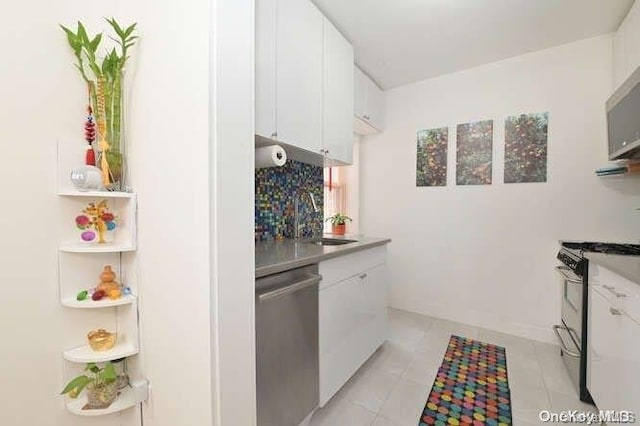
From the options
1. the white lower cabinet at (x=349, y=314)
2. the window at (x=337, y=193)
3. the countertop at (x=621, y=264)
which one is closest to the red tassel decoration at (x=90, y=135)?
the white lower cabinet at (x=349, y=314)

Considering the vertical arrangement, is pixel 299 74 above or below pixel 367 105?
below

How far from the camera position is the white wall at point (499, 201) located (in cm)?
212

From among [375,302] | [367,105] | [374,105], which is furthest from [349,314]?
[374,105]

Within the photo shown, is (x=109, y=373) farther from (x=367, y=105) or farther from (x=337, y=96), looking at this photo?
(x=367, y=105)

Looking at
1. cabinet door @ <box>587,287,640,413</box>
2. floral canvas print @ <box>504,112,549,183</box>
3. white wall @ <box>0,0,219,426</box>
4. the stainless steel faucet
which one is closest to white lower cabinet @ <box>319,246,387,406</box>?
the stainless steel faucet

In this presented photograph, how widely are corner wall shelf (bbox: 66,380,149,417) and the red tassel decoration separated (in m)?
0.92

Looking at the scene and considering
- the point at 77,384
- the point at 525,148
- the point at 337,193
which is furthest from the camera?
the point at 337,193

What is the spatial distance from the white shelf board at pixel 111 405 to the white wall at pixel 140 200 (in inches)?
3.1

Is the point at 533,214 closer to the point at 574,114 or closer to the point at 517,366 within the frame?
the point at 574,114

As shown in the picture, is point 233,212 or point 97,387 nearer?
point 233,212

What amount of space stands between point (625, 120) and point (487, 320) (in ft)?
6.07

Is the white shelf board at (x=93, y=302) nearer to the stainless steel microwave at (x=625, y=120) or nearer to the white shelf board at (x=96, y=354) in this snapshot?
the white shelf board at (x=96, y=354)

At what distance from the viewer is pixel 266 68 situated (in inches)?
55.5

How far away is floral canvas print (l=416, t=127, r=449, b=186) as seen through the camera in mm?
2742
